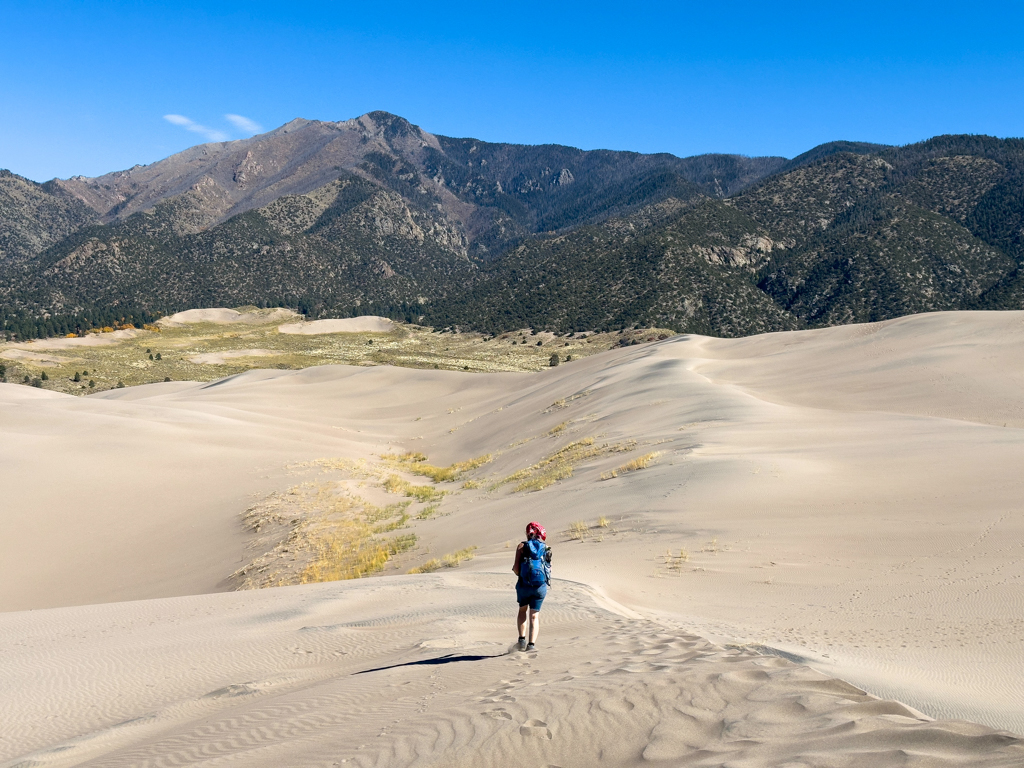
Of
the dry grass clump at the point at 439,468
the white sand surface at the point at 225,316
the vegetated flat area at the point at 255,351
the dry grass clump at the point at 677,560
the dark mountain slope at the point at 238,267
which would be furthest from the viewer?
the dark mountain slope at the point at 238,267

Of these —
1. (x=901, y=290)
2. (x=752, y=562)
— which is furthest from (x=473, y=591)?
(x=901, y=290)

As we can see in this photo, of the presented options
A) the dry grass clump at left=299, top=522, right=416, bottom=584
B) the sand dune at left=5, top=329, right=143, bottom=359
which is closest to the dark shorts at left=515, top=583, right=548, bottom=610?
the dry grass clump at left=299, top=522, right=416, bottom=584

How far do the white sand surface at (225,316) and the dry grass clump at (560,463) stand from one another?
113562mm

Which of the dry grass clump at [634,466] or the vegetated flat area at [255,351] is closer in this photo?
the dry grass clump at [634,466]

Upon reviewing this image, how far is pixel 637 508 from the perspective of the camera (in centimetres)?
1145

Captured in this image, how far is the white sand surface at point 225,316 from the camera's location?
390ft

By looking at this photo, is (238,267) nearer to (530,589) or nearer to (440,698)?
(530,589)

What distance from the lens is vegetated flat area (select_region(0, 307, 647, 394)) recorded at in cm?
6400

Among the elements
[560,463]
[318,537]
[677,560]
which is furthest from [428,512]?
[677,560]

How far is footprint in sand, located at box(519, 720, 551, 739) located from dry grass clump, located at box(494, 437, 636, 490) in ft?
37.2

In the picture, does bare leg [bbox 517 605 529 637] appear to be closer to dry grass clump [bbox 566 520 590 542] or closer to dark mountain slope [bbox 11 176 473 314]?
dry grass clump [bbox 566 520 590 542]

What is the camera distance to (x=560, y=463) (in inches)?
690

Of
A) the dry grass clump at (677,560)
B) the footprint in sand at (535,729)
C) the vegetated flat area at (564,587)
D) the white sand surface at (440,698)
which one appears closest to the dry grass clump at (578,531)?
the vegetated flat area at (564,587)

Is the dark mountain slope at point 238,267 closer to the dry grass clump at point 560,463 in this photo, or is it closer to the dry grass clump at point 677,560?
the dry grass clump at point 560,463
